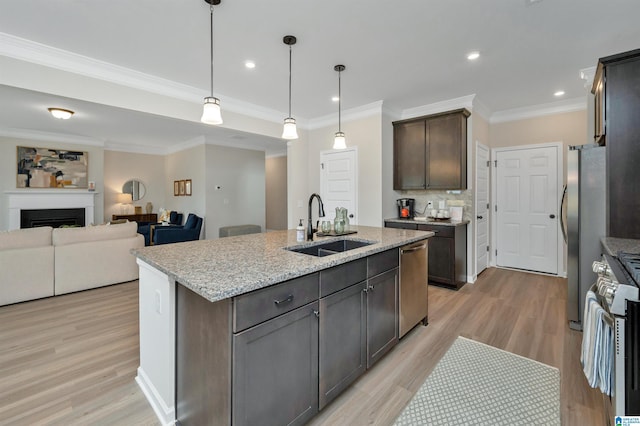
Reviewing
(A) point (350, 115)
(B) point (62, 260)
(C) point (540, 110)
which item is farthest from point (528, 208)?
(B) point (62, 260)

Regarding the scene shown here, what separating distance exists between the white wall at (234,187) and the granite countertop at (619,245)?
22.4ft

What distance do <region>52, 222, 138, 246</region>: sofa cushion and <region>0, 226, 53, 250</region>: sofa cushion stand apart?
9 cm

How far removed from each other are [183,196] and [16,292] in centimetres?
454

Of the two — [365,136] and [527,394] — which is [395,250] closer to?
[527,394]

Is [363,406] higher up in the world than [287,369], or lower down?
lower down

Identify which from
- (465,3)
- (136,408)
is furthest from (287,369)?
(465,3)

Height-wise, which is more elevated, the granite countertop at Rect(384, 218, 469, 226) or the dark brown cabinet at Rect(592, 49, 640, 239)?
the dark brown cabinet at Rect(592, 49, 640, 239)

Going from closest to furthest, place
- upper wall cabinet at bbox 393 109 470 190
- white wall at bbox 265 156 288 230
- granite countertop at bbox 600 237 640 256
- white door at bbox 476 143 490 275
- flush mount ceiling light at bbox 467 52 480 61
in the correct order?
1. granite countertop at bbox 600 237 640 256
2. flush mount ceiling light at bbox 467 52 480 61
3. upper wall cabinet at bbox 393 109 470 190
4. white door at bbox 476 143 490 275
5. white wall at bbox 265 156 288 230

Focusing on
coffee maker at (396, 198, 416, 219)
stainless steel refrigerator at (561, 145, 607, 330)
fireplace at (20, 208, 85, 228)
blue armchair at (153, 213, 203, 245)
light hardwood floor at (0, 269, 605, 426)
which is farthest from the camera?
fireplace at (20, 208, 85, 228)

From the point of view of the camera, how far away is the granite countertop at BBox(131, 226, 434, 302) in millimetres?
1237

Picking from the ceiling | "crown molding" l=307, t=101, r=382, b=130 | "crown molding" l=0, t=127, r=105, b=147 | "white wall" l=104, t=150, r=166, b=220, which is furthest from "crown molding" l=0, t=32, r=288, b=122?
"white wall" l=104, t=150, r=166, b=220

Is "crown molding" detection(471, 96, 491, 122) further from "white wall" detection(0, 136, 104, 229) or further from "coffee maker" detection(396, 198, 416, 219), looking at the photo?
"white wall" detection(0, 136, 104, 229)

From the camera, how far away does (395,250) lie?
90.8 inches

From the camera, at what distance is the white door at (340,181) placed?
481 centimetres
